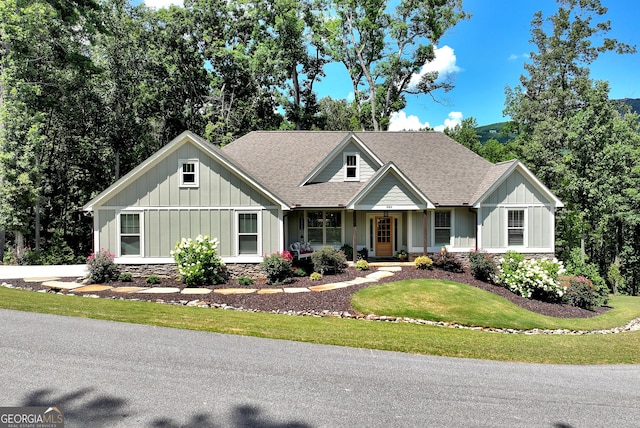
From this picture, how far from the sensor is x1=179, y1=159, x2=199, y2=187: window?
14055 mm

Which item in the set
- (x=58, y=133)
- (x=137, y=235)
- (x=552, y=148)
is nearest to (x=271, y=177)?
(x=137, y=235)

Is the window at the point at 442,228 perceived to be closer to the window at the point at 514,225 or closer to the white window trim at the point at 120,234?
the window at the point at 514,225

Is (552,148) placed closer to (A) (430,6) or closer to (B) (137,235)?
(A) (430,6)

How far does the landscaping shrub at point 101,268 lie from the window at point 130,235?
2.22 feet

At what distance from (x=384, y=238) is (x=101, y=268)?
1262cm

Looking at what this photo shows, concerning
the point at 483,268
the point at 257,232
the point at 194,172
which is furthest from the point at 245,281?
the point at 483,268

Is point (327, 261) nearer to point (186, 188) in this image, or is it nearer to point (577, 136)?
point (186, 188)

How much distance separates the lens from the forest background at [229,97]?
20.5m

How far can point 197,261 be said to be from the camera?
12898 mm

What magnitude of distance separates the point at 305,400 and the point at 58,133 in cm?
2846

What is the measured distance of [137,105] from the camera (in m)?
25.8

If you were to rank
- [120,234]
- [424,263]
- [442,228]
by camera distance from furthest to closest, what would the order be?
[442,228], [424,263], [120,234]

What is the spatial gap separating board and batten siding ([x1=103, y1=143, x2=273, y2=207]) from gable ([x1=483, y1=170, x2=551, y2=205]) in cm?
1144

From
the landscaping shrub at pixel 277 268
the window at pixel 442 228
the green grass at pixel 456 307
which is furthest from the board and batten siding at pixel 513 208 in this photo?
the landscaping shrub at pixel 277 268
